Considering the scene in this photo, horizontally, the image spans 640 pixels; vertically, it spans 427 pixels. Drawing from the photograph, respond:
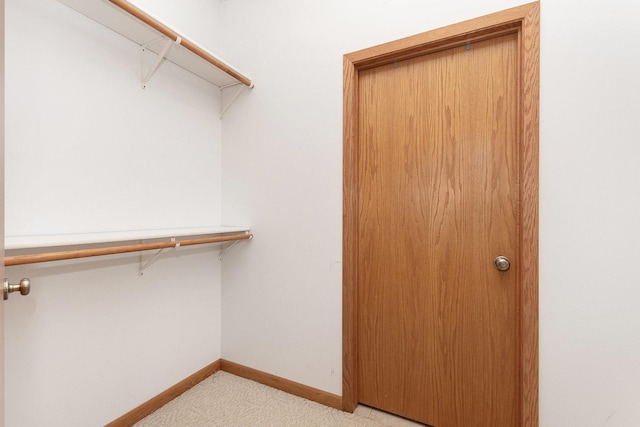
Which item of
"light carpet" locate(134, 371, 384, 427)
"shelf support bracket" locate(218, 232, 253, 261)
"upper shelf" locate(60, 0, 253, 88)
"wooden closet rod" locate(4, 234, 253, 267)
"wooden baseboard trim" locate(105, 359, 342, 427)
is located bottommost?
"light carpet" locate(134, 371, 384, 427)

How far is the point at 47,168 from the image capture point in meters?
1.22

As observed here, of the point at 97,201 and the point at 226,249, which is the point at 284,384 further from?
the point at 97,201

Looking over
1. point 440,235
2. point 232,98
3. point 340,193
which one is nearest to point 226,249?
point 340,193

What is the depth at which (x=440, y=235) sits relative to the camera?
150 cm

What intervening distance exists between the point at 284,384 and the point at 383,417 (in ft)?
2.03

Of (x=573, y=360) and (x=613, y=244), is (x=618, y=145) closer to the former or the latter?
(x=613, y=244)

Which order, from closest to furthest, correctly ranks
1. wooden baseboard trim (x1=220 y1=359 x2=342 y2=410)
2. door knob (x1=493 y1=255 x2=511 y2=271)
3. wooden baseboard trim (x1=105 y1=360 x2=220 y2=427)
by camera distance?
1. door knob (x1=493 y1=255 x2=511 y2=271)
2. wooden baseboard trim (x1=105 y1=360 x2=220 y2=427)
3. wooden baseboard trim (x1=220 y1=359 x2=342 y2=410)

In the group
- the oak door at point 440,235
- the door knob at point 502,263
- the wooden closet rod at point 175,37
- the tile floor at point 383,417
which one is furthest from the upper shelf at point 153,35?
the tile floor at point 383,417

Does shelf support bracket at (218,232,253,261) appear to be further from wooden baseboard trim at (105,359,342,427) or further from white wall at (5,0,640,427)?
wooden baseboard trim at (105,359,342,427)

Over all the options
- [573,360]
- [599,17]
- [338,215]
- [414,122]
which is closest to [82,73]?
[338,215]

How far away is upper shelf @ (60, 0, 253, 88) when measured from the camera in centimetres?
126

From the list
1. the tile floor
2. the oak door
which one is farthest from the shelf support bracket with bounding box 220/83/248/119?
the tile floor

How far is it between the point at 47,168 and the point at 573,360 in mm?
2345

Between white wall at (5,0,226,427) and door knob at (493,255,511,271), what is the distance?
5.63ft
